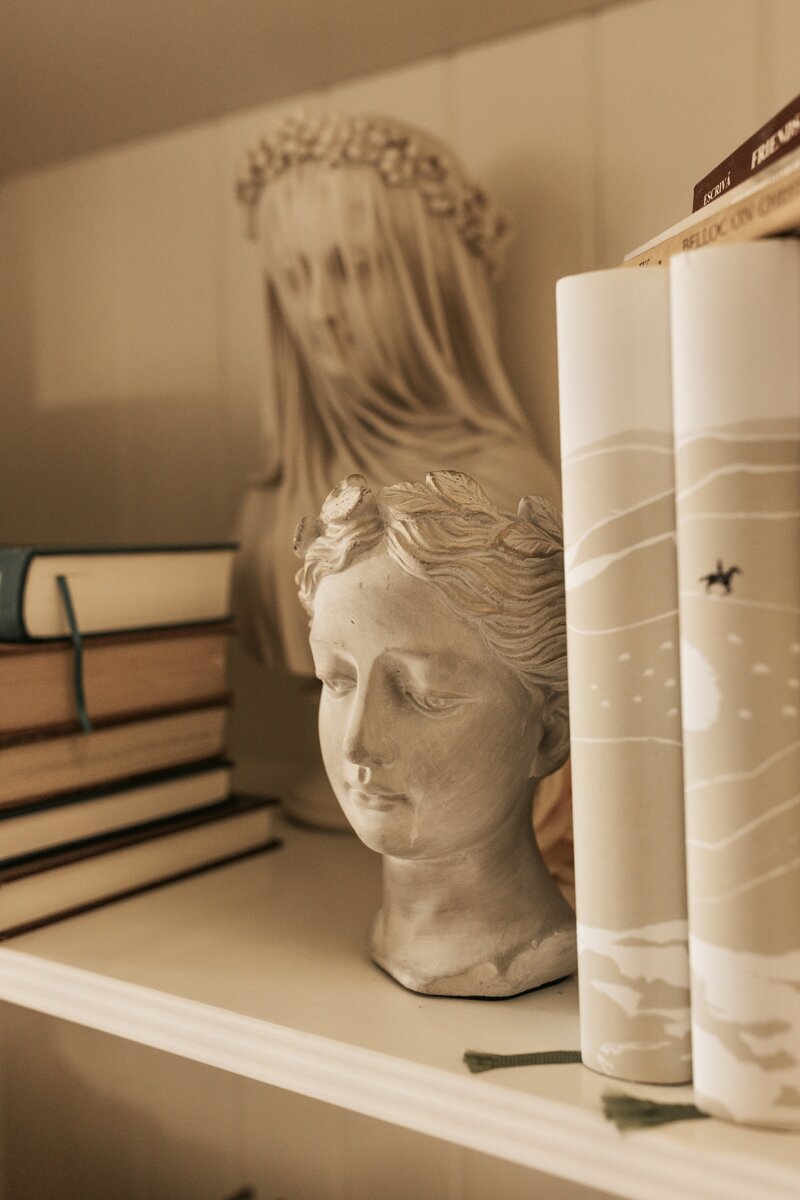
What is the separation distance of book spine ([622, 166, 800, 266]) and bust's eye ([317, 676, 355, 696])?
24cm

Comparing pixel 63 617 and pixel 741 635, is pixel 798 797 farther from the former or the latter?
pixel 63 617

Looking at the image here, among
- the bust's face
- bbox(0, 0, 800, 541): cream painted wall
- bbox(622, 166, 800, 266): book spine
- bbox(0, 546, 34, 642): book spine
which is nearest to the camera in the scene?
bbox(622, 166, 800, 266): book spine

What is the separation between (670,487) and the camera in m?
0.41

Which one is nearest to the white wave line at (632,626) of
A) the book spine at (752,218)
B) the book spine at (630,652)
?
the book spine at (630,652)

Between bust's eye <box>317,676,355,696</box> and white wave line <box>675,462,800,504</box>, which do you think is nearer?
white wave line <box>675,462,800,504</box>

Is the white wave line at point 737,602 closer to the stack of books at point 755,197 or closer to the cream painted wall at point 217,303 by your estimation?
the stack of books at point 755,197

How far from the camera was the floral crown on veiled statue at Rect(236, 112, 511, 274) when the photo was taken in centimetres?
72

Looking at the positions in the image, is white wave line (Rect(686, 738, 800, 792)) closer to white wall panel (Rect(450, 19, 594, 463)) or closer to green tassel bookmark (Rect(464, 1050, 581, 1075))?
green tassel bookmark (Rect(464, 1050, 581, 1075))

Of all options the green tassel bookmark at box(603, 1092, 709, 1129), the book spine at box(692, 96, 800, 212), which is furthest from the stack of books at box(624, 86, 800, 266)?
the green tassel bookmark at box(603, 1092, 709, 1129)

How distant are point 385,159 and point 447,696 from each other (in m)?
0.40

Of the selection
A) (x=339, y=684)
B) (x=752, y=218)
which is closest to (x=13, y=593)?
(x=339, y=684)

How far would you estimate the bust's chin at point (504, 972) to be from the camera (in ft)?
1.72

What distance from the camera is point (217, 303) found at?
3.17 ft

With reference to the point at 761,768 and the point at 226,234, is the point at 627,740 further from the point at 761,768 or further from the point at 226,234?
the point at 226,234
